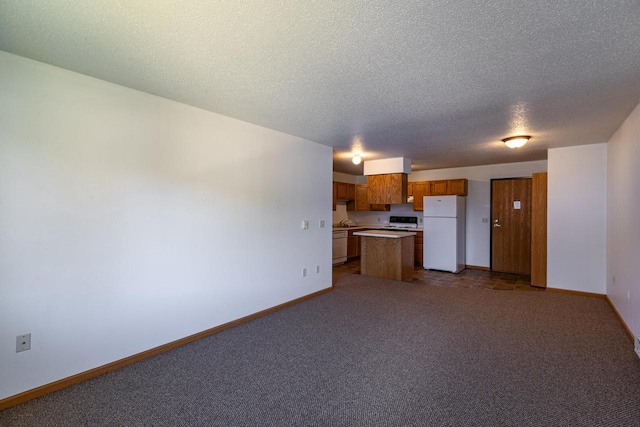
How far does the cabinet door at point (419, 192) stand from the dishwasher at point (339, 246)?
192 cm

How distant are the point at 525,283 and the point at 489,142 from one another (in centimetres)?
292

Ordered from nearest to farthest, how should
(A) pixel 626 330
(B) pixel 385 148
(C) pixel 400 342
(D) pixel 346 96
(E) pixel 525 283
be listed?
(D) pixel 346 96
(C) pixel 400 342
(A) pixel 626 330
(B) pixel 385 148
(E) pixel 525 283

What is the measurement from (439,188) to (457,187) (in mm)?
424

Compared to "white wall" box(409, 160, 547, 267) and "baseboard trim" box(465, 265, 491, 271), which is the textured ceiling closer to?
"white wall" box(409, 160, 547, 267)

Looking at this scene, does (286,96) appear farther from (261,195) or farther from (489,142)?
(489,142)

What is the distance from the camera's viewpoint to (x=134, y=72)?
229cm

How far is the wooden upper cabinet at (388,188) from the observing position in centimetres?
582

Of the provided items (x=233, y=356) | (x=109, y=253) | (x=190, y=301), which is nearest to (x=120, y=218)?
(x=109, y=253)

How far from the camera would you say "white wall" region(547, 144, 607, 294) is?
446cm

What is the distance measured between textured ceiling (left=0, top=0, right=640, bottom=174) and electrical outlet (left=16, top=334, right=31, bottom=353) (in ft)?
6.51

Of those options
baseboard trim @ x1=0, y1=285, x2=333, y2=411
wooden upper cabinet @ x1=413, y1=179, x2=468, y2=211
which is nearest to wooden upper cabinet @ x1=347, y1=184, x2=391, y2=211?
wooden upper cabinet @ x1=413, y1=179, x2=468, y2=211

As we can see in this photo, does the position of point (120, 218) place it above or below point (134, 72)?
below

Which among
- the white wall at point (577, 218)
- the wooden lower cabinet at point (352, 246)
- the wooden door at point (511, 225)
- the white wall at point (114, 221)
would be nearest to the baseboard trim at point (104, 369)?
the white wall at point (114, 221)

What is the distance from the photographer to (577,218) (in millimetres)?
4613
